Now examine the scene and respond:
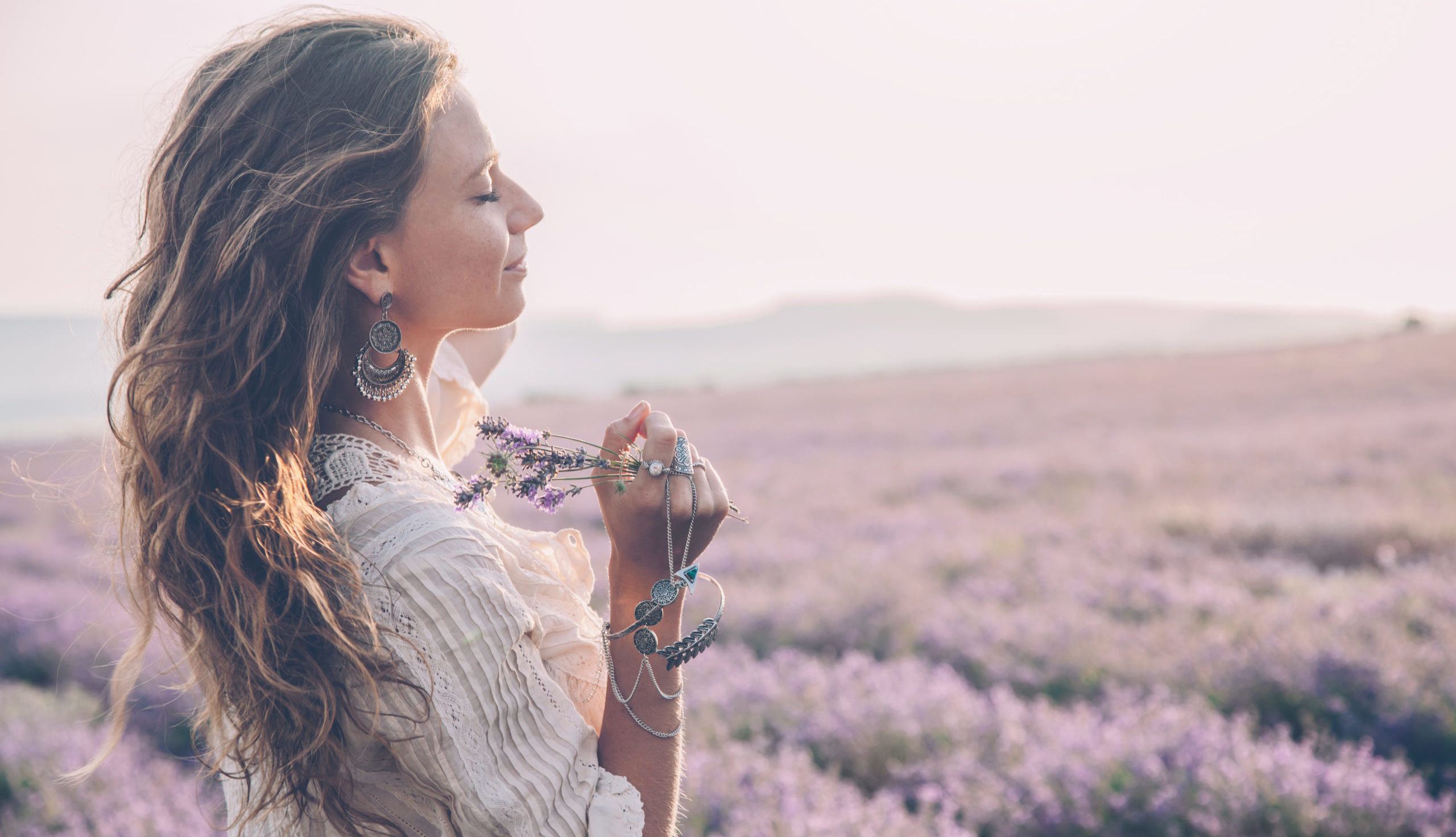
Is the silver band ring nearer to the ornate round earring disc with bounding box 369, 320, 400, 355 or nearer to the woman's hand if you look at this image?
the woman's hand

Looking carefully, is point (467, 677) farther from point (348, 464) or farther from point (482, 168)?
point (482, 168)

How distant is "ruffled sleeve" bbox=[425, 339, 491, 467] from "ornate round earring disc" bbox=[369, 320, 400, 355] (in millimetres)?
692

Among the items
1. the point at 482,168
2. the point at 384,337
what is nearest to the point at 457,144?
the point at 482,168

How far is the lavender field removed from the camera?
2.99m

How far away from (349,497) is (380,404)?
0.25m

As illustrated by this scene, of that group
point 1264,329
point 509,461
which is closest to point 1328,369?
point 509,461

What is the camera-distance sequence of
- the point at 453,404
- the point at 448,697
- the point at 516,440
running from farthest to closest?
the point at 453,404 → the point at 516,440 → the point at 448,697

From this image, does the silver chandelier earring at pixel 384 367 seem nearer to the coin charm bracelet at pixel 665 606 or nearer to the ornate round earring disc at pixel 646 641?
the coin charm bracelet at pixel 665 606

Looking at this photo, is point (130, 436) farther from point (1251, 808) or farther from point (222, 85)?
point (1251, 808)

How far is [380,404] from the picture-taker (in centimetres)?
154

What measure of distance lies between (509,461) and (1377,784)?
3023 mm

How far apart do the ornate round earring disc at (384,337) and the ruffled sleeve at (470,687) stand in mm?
265

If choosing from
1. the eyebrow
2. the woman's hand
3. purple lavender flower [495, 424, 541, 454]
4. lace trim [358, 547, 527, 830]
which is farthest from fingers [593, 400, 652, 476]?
the eyebrow

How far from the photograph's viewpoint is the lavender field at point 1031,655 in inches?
118
